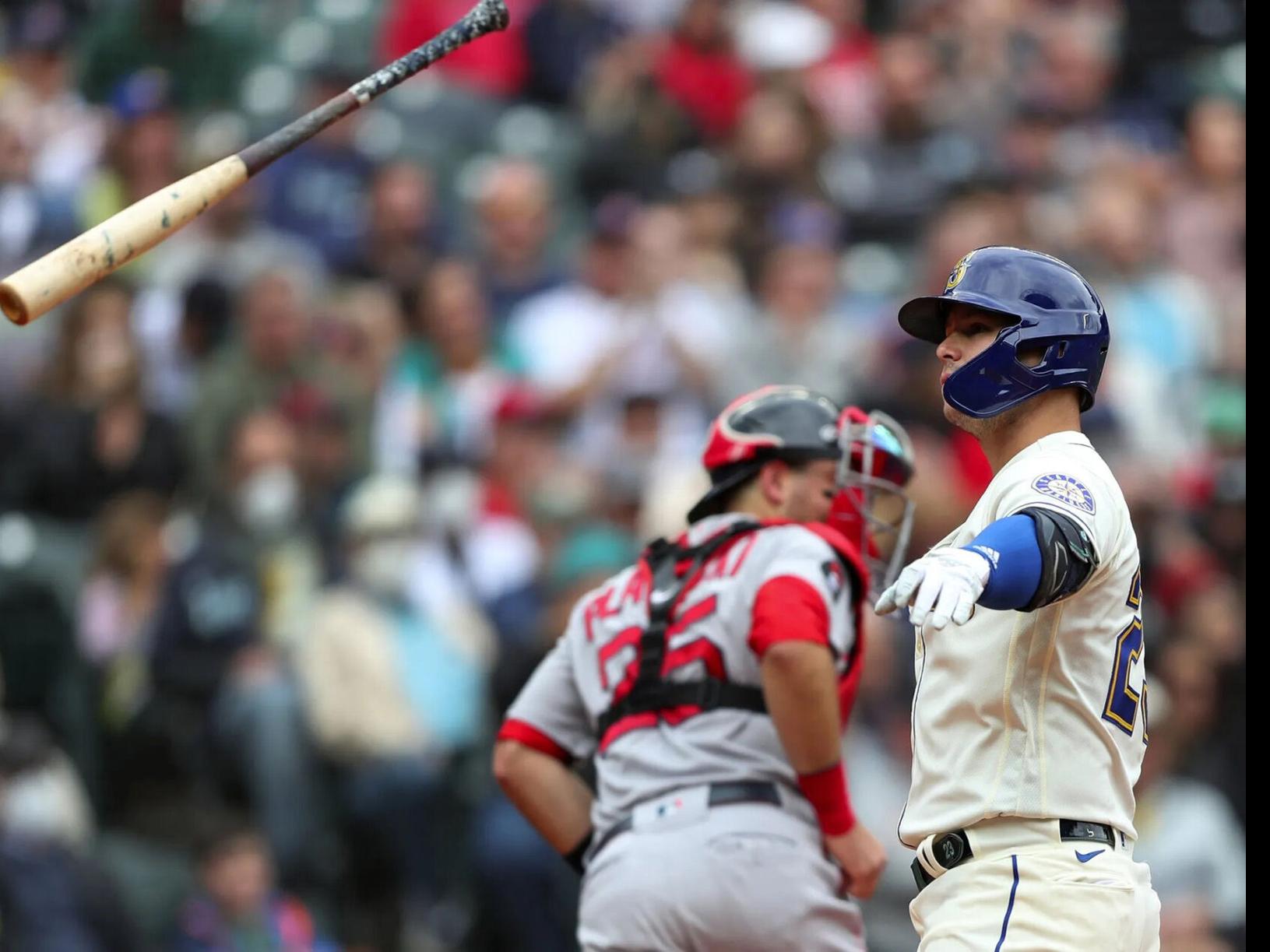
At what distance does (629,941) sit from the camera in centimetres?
529

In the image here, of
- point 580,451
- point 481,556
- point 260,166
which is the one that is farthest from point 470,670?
point 260,166

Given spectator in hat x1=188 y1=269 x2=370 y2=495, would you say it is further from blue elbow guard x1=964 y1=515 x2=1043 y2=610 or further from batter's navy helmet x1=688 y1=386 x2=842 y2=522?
blue elbow guard x1=964 y1=515 x2=1043 y2=610

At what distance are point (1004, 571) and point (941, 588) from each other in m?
0.19

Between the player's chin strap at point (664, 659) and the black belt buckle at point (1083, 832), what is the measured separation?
131 centimetres

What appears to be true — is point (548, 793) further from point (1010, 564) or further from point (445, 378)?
point (445, 378)

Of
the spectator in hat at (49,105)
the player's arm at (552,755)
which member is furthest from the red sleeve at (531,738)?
the spectator in hat at (49,105)

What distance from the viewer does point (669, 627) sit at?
5.45 m

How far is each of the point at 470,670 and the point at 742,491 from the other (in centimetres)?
420

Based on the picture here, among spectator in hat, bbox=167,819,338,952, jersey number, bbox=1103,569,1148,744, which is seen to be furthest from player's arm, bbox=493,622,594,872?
spectator in hat, bbox=167,819,338,952

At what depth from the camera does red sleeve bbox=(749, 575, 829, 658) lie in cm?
520

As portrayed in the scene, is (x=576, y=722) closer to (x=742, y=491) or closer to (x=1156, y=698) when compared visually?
(x=742, y=491)

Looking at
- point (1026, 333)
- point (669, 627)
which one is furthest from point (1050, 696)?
point (669, 627)

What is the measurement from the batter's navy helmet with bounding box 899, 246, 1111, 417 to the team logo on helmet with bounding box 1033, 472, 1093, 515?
28 cm

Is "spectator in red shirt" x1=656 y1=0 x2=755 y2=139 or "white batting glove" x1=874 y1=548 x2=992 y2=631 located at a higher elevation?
"spectator in red shirt" x1=656 y1=0 x2=755 y2=139
